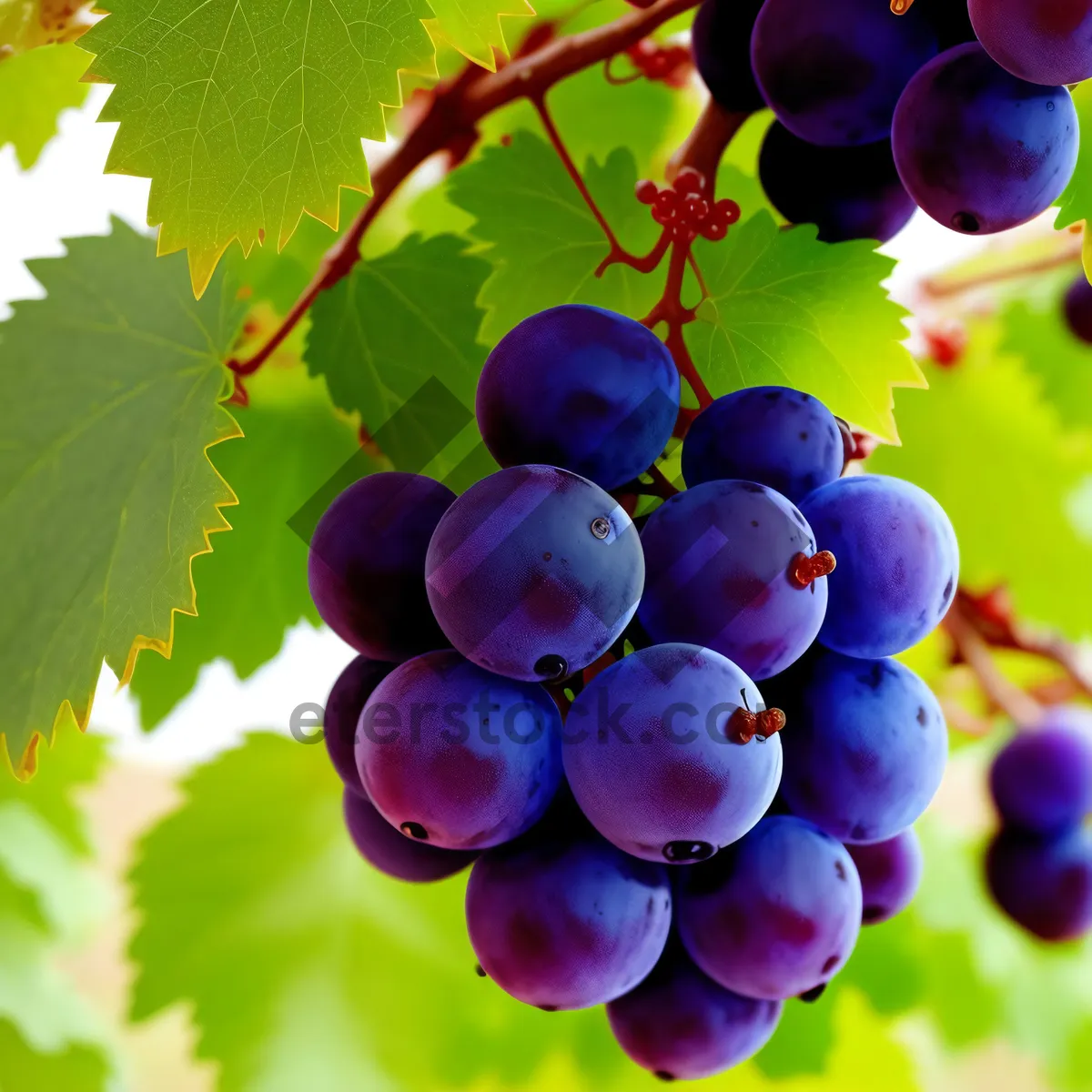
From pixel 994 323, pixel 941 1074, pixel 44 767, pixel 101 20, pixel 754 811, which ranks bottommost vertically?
pixel 941 1074

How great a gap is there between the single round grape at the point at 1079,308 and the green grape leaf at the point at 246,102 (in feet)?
2.08

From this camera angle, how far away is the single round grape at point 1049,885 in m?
0.81

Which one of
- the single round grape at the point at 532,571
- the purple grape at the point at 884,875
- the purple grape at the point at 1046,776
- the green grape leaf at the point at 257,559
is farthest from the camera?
the purple grape at the point at 1046,776

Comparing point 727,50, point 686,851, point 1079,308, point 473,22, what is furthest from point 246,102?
point 1079,308

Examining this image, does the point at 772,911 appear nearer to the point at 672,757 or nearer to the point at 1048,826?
the point at 672,757

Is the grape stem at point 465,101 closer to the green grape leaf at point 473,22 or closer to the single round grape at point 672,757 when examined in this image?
the green grape leaf at point 473,22

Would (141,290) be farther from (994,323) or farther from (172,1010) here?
(994,323)

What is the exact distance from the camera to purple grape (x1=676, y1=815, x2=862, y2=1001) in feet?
1.20

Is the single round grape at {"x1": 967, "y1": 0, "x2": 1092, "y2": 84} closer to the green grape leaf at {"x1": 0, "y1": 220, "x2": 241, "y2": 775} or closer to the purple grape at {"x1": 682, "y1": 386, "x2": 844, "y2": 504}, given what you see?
the purple grape at {"x1": 682, "y1": 386, "x2": 844, "y2": 504}

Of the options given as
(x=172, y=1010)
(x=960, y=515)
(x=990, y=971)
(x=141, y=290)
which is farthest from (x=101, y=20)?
(x=990, y=971)

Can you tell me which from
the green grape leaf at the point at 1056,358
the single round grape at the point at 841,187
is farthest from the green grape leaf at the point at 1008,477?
the single round grape at the point at 841,187

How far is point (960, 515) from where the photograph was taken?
937 mm

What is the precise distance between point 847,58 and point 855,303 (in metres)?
0.10

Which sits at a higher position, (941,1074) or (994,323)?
(994,323)
